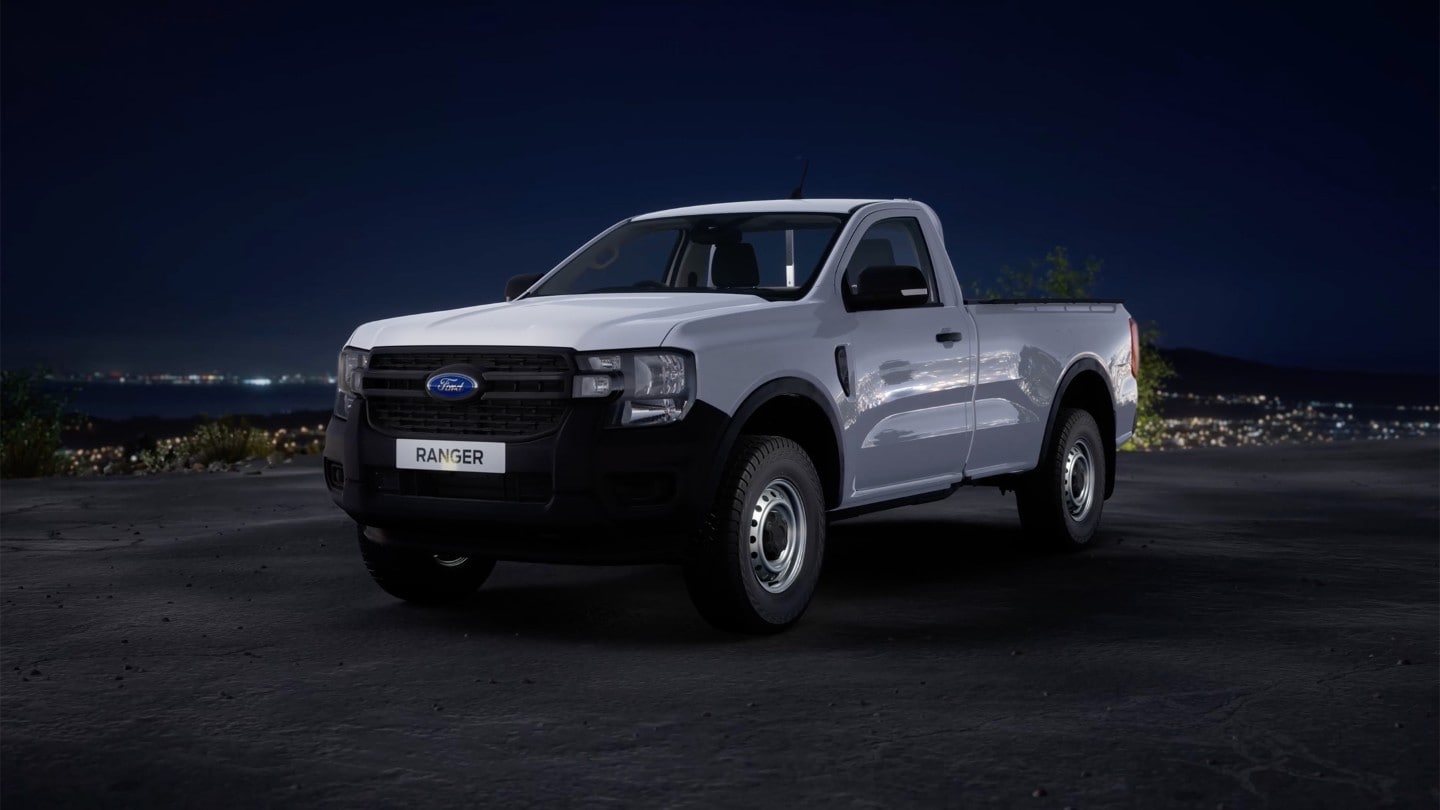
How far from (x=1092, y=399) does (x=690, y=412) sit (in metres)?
4.88

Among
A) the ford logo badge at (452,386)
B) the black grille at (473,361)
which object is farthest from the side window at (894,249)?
the ford logo badge at (452,386)

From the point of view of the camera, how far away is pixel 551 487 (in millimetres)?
6594

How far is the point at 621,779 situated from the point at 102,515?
32.4ft

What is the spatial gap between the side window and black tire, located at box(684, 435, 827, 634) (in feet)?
5.48

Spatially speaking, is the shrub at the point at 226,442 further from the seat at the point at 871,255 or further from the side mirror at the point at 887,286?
the side mirror at the point at 887,286

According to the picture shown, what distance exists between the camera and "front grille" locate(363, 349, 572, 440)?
6.65 m

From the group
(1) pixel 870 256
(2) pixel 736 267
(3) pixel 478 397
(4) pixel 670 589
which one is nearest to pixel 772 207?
(2) pixel 736 267

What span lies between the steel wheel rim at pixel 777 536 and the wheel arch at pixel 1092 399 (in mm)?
3035

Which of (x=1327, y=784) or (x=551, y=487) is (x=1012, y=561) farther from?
(x=1327, y=784)

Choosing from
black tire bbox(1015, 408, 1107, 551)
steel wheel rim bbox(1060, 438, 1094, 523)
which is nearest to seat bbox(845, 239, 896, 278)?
black tire bbox(1015, 408, 1107, 551)

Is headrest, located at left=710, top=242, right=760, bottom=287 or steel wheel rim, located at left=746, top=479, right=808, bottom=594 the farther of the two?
headrest, located at left=710, top=242, right=760, bottom=287

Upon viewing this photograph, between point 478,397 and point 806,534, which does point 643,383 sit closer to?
point 478,397

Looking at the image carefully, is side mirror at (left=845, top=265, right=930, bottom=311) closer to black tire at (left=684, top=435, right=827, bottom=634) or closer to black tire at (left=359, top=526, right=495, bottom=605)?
black tire at (left=684, top=435, right=827, bottom=634)

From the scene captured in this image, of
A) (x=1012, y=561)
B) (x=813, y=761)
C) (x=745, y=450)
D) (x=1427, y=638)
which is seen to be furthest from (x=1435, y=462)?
(x=813, y=761)
